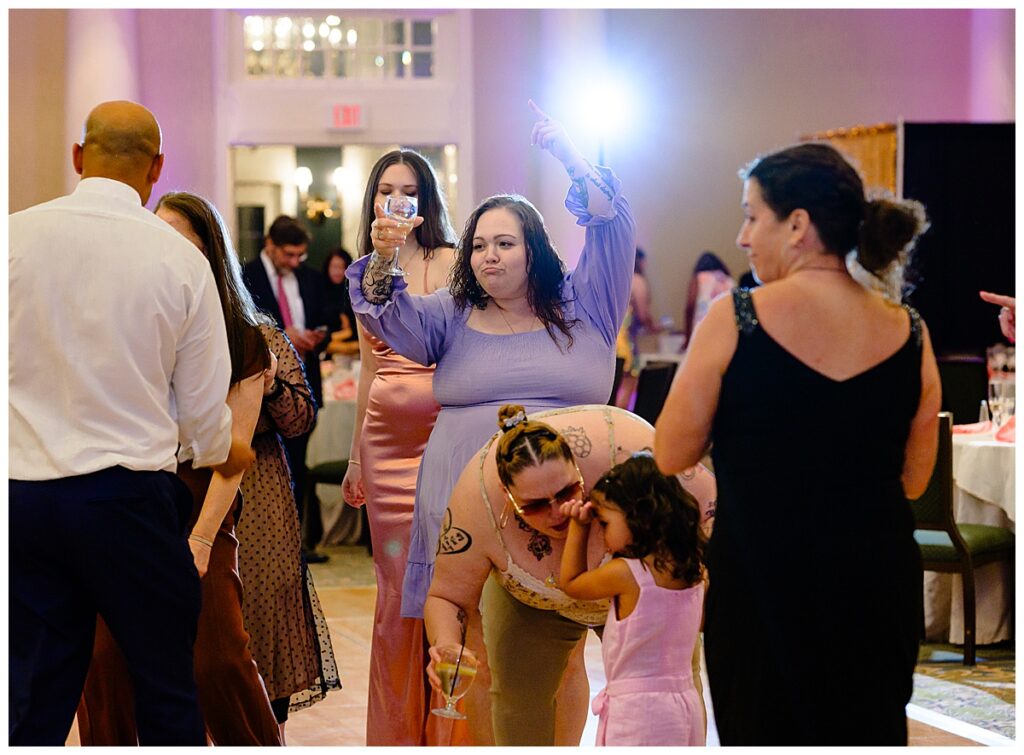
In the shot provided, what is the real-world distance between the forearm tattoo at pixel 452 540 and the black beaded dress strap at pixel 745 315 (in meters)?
0.83

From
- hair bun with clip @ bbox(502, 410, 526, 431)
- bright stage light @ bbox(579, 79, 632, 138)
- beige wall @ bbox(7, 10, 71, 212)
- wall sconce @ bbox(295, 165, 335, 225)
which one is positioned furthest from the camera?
wall sconce @ bbox(295, 165, 335, 225)

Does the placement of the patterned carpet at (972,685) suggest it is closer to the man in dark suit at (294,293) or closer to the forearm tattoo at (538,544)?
the forearm tattoo at (538,544)

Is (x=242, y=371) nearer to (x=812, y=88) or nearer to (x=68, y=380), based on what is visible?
(x=68, y=380)

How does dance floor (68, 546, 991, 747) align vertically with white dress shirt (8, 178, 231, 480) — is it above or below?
below

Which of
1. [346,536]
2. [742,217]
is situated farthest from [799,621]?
[742,217]

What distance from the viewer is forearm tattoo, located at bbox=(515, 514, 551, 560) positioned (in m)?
2.69

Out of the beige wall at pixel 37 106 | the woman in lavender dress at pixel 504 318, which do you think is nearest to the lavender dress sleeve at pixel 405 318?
the woman in lavender dress at pixel 504 318

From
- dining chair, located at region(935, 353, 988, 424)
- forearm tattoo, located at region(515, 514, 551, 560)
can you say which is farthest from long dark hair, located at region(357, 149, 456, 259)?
dining chair, located at region(935, 353, 988, 424)

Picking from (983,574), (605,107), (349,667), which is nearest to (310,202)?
(605,107)

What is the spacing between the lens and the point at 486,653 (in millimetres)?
2887

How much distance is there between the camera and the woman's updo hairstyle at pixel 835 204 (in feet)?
6.92

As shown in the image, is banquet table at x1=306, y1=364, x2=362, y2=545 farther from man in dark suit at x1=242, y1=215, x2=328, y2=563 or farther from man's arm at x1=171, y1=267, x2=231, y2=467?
man's arm at x1=171, y1=267, x2=231, y2=467

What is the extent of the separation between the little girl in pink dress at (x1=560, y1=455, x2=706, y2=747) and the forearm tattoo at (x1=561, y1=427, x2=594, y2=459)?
0.23 feet

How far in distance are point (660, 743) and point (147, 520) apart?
1013 mm
